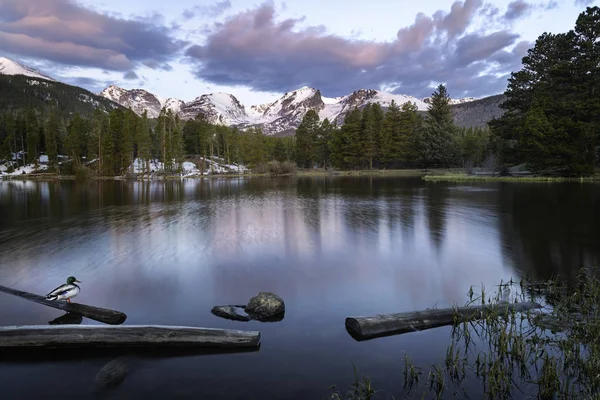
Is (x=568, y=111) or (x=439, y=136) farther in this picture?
(x=439, y=136)

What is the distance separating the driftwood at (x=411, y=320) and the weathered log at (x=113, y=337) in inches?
84.9

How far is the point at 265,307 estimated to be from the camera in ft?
27.2

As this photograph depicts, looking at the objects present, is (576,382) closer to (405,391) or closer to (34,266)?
(405,391)

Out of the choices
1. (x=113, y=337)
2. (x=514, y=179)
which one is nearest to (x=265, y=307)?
(x=113, y=337)

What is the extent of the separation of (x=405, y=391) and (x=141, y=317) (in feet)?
19.0

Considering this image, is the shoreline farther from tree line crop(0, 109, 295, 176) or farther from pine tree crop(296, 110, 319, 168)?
pine tree crop(296, 110, 319, 168)

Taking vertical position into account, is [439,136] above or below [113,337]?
above

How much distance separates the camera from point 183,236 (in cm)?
1770

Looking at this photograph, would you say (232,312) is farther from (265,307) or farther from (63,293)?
(63,293)

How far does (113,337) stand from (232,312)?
245cm

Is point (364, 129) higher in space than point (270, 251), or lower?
higher

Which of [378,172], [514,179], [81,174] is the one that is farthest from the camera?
[378,172]

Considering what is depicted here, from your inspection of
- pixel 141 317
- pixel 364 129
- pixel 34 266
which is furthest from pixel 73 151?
pixel 141 317

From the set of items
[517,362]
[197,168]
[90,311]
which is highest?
[197,168]
